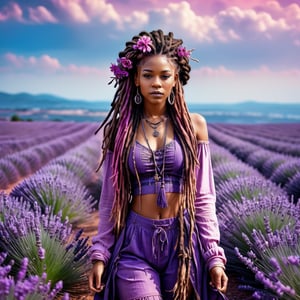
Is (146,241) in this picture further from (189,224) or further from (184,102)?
(184,102)

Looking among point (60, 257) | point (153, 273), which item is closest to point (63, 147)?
point (60, 257)

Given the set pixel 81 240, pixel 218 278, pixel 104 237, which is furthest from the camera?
pixel 81 240

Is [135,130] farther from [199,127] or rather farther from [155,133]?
[199,127]

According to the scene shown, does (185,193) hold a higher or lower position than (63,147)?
higher

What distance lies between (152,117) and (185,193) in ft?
1.14

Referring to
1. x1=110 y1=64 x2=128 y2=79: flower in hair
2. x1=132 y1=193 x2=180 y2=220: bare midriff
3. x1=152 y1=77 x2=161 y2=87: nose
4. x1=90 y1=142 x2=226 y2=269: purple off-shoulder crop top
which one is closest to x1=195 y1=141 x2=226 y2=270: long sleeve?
x1=90 y1=142 x2=226 y2=269: purple off-shoulder crop top

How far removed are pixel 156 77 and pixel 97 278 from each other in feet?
2.67

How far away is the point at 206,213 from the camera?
2.02 m

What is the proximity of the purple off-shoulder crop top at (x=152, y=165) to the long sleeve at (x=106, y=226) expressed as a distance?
12 centimetres

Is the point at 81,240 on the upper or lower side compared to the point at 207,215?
lower

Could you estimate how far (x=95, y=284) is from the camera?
1.94 meters

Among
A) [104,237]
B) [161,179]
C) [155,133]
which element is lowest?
[104,237]

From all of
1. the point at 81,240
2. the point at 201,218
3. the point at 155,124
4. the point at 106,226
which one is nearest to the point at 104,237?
the point at 106,226

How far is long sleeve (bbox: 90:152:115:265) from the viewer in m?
1.95
